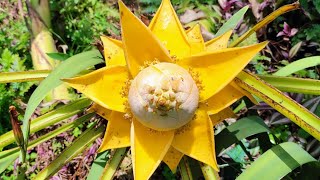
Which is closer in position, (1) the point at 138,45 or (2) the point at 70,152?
(1) the point at 138,45

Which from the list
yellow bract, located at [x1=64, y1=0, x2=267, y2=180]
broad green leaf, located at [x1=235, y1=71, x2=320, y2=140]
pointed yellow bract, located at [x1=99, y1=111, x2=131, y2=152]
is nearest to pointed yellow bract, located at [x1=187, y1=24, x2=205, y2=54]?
yellow bract, located at [x1=64, y1=0, x2=267, y2=180]

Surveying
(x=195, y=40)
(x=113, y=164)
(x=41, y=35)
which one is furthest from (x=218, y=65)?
(x=41, y=35)

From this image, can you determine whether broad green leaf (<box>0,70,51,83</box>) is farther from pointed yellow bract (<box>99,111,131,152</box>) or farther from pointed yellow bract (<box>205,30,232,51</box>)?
pointed yellow bract (<box>205,30,232,51</box>)

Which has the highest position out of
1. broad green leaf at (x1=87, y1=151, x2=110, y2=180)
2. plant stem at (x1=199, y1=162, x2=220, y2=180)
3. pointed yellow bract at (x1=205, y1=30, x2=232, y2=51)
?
pointed yellow bract at (x1=205, y1=30, x2=232, y2=51)

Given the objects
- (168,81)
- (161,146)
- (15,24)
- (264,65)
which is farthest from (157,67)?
(15,24)

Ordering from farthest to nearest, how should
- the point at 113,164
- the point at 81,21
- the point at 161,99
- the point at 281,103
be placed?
the point at 81,21 → the point at 113,164 → the point at 281,103 → the point at 161,99

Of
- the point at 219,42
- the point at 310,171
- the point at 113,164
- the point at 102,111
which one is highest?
the point at 219,42

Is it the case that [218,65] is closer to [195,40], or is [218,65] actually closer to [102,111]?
[195,40]
